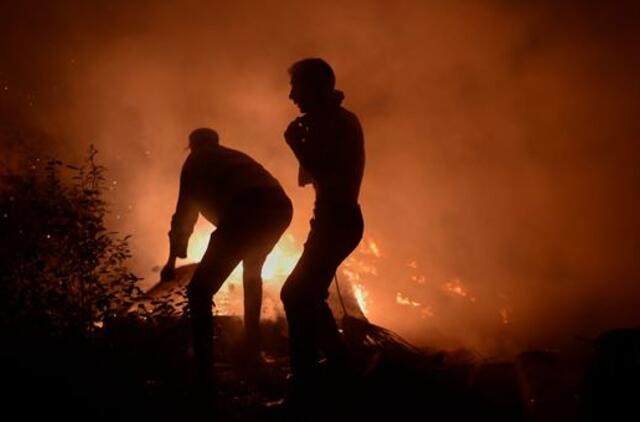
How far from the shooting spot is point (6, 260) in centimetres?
434

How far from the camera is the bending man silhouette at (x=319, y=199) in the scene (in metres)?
3.06

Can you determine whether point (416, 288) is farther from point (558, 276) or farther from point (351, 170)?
point (351, 170)

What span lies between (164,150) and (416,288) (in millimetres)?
7082

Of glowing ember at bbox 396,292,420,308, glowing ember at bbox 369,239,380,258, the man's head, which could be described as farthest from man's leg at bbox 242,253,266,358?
glowing ember at bbox 369,239,380,258

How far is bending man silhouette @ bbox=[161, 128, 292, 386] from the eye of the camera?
3590mm

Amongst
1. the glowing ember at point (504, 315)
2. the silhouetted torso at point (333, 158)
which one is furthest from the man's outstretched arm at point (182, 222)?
the glowing ember at point (504, 315)

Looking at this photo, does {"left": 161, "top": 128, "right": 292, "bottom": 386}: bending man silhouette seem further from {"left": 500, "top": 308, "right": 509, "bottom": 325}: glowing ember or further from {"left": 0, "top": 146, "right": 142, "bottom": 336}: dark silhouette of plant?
{"left": 500, "top": 308, "right": 509, "bottom": 325}: glowing ember

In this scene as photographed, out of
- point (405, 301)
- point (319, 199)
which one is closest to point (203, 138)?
point (319, 199)

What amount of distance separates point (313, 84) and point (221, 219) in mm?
1231

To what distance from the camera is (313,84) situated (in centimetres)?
335

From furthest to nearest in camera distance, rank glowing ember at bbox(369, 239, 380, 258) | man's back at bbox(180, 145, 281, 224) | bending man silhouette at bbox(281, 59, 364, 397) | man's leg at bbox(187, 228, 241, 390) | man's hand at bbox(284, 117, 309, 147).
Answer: glowing ember at bbox(369, 239, 380, 258)
man's back at bbox(180, 145, 281, 224)
man's leg at bbox(187, 228, 241, 390)
man's hand at bbox(284, 117, 309, 147)
bending man silhouette at bbox(281, 59, 364, 397)

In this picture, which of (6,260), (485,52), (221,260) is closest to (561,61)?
(485,52)

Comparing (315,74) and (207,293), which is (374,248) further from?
(315,74)

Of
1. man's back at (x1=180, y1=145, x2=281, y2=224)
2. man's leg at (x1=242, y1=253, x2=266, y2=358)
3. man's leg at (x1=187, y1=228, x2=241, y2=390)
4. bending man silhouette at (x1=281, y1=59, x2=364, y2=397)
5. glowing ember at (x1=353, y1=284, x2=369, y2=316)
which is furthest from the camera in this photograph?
glowing ember at (x1=353, y1=284, x2=369, y2=316)
